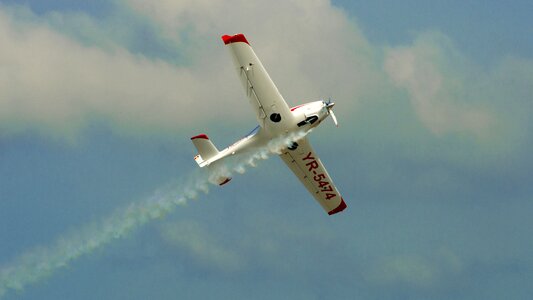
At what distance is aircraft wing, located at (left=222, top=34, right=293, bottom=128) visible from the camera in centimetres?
4684

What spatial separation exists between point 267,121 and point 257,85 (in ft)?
6.10

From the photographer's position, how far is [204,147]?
50.8 m

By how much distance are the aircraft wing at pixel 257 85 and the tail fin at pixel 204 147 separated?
3.26 m

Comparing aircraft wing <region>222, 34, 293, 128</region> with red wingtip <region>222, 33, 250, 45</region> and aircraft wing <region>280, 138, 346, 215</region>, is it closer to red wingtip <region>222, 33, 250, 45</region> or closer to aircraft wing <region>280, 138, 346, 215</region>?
red wingtip <region>222, 33, 250, 45</region>

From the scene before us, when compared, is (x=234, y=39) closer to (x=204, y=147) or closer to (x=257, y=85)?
(x=257, y=85)

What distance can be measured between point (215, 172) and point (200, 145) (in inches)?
57.6

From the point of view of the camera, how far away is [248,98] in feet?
158

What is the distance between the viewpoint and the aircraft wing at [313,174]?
51.3 metres

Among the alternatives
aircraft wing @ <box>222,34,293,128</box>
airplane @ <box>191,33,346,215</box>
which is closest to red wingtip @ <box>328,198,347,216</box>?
airplane @ <box>191,33,346,215</box>

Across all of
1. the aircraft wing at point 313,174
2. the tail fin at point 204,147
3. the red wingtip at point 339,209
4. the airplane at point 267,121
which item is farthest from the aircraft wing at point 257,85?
the red wingtip at point 339,209

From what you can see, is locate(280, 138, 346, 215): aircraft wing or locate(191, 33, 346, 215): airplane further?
locate(280, 138, 346, 215): aircraft wing

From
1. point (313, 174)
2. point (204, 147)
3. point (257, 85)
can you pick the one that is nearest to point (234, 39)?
point (257, 85)

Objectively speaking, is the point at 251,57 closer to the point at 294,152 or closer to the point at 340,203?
the point at 294,152

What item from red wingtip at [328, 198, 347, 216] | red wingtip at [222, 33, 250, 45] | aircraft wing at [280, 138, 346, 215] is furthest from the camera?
red wingtip at [328, 198, 347, 216]
